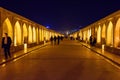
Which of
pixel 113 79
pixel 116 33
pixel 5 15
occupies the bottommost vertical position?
pixel 113 79

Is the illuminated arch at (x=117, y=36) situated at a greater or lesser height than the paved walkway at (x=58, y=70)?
greater

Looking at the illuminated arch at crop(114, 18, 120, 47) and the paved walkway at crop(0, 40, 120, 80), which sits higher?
the illuminated arch at crop(114, 18, 120, 47)

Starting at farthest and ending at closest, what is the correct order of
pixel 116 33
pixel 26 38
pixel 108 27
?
pixel 26 38 < pixel 108 27 < pixel 116 33

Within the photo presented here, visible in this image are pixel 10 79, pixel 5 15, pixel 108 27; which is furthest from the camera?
pixel 108 27

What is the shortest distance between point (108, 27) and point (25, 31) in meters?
12.0

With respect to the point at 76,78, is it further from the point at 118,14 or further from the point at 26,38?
the point at 26,38

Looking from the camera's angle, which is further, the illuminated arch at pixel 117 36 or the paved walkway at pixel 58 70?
the illuminated arch at pixel 117 36

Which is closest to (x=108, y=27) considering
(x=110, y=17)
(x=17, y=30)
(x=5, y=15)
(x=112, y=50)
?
(x=110, y=17)

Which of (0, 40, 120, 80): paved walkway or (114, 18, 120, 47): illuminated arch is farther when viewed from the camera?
(114, 18, 120, 47): illuminated arch

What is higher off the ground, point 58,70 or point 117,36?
point 117,36

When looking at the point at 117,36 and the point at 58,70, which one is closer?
the point at 58,70

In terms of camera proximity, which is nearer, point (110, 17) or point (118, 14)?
point (118, 14)

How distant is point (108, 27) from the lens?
28547mm

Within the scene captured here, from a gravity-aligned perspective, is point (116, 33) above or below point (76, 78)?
above
